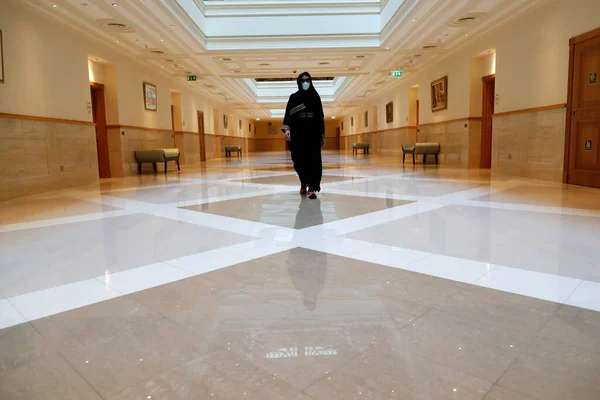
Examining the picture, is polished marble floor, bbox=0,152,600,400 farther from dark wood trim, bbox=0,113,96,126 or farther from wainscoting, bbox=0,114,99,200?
dark wood trim, bbox=0,113,96,126

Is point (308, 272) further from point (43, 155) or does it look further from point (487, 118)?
point (487, 118)

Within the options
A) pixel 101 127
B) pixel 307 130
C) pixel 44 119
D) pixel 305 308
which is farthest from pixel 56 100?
pixel 305 308

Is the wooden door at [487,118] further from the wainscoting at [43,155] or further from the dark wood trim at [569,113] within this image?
the wainscoting at [43,155]

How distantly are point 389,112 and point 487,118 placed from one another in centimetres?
847

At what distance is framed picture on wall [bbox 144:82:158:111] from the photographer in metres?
13.0

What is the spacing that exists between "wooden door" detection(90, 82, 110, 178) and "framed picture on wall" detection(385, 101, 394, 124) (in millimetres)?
12993

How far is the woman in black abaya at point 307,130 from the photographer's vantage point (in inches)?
231

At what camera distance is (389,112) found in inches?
785

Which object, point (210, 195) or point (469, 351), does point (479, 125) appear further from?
point (469, 351)

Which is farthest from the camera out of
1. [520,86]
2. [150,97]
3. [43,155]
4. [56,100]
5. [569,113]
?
[150,97]

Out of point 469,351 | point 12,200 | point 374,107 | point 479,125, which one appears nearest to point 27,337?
point 469,351

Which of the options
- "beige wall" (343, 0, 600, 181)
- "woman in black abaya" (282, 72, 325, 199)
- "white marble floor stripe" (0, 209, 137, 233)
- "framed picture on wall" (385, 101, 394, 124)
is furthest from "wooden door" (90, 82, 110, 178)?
"framed picture on wall" (385, 101, 394, 124)

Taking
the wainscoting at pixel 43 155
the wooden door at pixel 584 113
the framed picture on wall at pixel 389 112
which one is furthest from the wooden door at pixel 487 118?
the wainscoting at pixel 43 155

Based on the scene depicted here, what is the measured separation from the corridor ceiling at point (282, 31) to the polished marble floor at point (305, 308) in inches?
236
